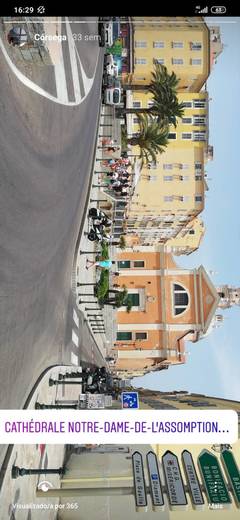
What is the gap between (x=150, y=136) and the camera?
96.1ft

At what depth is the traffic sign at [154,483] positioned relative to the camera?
328 inches

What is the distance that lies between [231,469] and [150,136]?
23.7 m

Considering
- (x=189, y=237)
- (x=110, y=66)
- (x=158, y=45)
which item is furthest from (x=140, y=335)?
(x=158, y=45)

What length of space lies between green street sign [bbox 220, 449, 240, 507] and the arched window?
79.8 ft

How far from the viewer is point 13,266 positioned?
32.9 ft

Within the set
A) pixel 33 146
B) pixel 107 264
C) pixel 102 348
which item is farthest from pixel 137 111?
pixel 33 146

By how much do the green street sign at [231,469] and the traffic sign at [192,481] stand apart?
55cm

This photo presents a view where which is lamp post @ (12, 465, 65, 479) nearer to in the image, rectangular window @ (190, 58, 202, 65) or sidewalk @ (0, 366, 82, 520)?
sidewalk @ (0, 366, 82, 520)

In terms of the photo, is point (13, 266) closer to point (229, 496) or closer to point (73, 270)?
point (229, 496)

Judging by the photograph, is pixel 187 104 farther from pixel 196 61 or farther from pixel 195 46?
pixel 195 46

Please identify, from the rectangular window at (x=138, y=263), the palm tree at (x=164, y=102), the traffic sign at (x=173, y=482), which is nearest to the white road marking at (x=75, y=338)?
the traffic sign at (x=173, y=482)

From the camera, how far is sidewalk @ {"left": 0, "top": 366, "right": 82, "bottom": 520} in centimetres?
Answer: 769

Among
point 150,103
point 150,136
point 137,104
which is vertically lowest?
point 150,136
